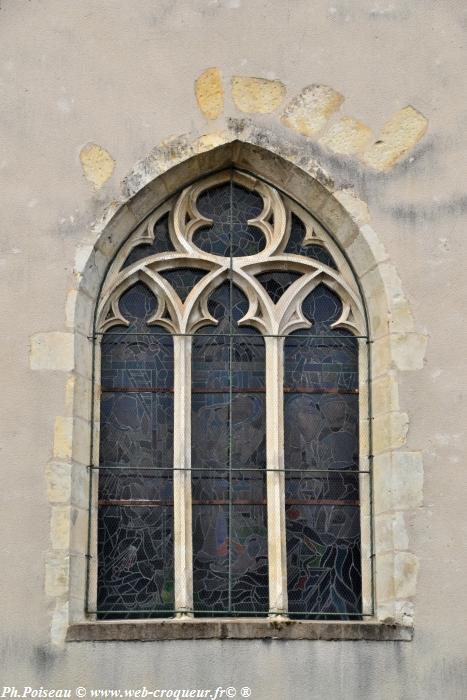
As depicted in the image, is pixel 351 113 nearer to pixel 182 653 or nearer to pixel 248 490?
pixel 248 490

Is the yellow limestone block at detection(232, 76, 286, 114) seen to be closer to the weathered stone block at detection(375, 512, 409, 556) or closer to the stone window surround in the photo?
the stone window surround

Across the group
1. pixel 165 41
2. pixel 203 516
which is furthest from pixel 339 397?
pixel 165 41

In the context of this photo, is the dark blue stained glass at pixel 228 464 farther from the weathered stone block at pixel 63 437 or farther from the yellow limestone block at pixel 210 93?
the yellow limestone block at pixel 210 93

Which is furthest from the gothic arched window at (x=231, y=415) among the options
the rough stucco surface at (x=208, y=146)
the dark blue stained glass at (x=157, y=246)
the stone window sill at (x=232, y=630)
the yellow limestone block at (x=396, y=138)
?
the yellow limestone block at (x=396, y=138)

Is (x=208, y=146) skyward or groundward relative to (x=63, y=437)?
skyward

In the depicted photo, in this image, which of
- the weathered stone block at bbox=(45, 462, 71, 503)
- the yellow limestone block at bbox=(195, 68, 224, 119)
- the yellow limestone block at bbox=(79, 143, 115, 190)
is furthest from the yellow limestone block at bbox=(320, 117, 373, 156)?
the weathered stone block at bbox=(45, 462, 71, 503)

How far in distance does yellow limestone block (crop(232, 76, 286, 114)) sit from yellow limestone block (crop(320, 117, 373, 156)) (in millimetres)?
353

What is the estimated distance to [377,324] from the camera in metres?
9.27

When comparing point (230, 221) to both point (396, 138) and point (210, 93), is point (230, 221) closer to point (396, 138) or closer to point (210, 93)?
point (210, 93)

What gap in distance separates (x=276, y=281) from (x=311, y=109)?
1005 mm

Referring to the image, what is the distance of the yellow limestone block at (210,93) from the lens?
30.9 feet

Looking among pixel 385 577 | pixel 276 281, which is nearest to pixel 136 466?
pixel 276 281

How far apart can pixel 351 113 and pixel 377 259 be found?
882 millimetres

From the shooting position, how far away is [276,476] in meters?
9.06
